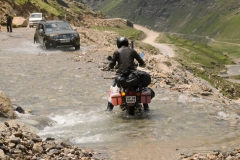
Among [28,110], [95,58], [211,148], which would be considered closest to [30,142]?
[211,148]

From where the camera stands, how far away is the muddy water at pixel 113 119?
873 cm

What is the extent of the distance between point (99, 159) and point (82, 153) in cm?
38

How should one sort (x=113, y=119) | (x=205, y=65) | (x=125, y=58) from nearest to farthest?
(x=125, y=58), (x=113, y=119), (x=205, y=65)

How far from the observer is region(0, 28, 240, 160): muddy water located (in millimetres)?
8734

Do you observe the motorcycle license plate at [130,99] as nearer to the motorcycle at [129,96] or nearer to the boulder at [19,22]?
the motorcycle at [129,96]

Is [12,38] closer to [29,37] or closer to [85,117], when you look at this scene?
[29,37]

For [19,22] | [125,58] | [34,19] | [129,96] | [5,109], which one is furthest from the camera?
[34,19]

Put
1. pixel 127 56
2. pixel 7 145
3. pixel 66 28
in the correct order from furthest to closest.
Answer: pixel 66 28
pixel 127 56
pixel 7 145

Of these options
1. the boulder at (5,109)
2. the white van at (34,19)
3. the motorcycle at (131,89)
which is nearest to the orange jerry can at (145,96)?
the motorcycle at (131,89)

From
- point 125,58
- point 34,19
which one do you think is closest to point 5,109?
point 125,58

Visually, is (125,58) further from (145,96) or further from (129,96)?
(145,96)

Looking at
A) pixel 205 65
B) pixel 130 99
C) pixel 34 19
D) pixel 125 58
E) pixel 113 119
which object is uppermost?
pixel 125 58

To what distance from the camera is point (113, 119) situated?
11234 mm

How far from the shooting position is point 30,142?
7.72 meters
